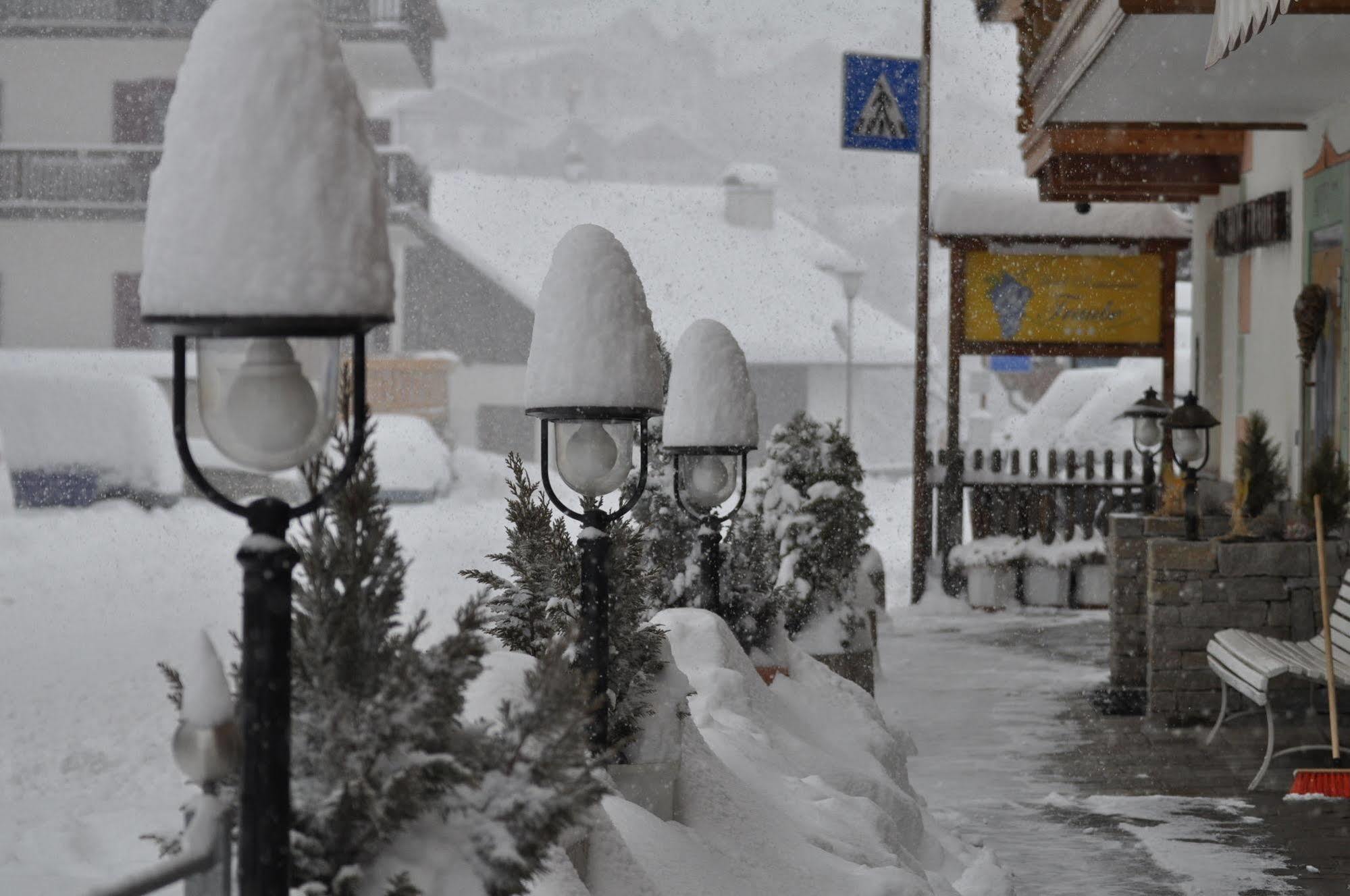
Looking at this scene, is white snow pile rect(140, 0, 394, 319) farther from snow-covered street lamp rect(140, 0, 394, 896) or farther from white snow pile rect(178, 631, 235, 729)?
white snow pile rect(178, 631, 235, 729)

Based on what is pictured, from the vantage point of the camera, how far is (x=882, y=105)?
13812mm

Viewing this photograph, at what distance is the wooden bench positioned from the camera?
655 centimetres

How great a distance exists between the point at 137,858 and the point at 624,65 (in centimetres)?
9461

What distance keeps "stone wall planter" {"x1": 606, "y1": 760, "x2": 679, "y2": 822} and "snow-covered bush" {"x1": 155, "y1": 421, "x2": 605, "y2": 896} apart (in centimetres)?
120

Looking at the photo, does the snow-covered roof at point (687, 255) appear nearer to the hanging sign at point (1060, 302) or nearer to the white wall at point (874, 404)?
the white wall at point (874, 404)

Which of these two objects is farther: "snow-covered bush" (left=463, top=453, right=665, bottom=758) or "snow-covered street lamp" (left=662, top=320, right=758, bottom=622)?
"snow-covered street lamp" (left=662, top=320, right=758, bottom=622)

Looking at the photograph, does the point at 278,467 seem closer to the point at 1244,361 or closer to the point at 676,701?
the point at 676,701

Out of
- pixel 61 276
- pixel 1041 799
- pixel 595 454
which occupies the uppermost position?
pixel 61 276

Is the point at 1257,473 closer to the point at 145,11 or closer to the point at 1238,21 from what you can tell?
the point at 1238,21

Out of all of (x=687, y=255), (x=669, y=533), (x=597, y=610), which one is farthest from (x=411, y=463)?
(x=597, y=610)

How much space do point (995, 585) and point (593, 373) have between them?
32.2 feet

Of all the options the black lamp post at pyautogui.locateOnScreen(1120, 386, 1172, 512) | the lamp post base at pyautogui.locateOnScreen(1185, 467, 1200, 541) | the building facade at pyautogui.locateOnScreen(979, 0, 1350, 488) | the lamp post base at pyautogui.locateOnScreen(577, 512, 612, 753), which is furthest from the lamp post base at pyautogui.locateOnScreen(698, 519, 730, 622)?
the black lamp post at pyautogui.locateOnScreen(1120, 386, 1172, 512)

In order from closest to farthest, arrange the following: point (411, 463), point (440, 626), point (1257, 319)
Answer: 1. point (1257, 319)
2. point (440, 626)
3. point (411, 463)

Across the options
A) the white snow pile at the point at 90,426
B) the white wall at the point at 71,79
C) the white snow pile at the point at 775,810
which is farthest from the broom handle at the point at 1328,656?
the white wall at the point at 71,79
